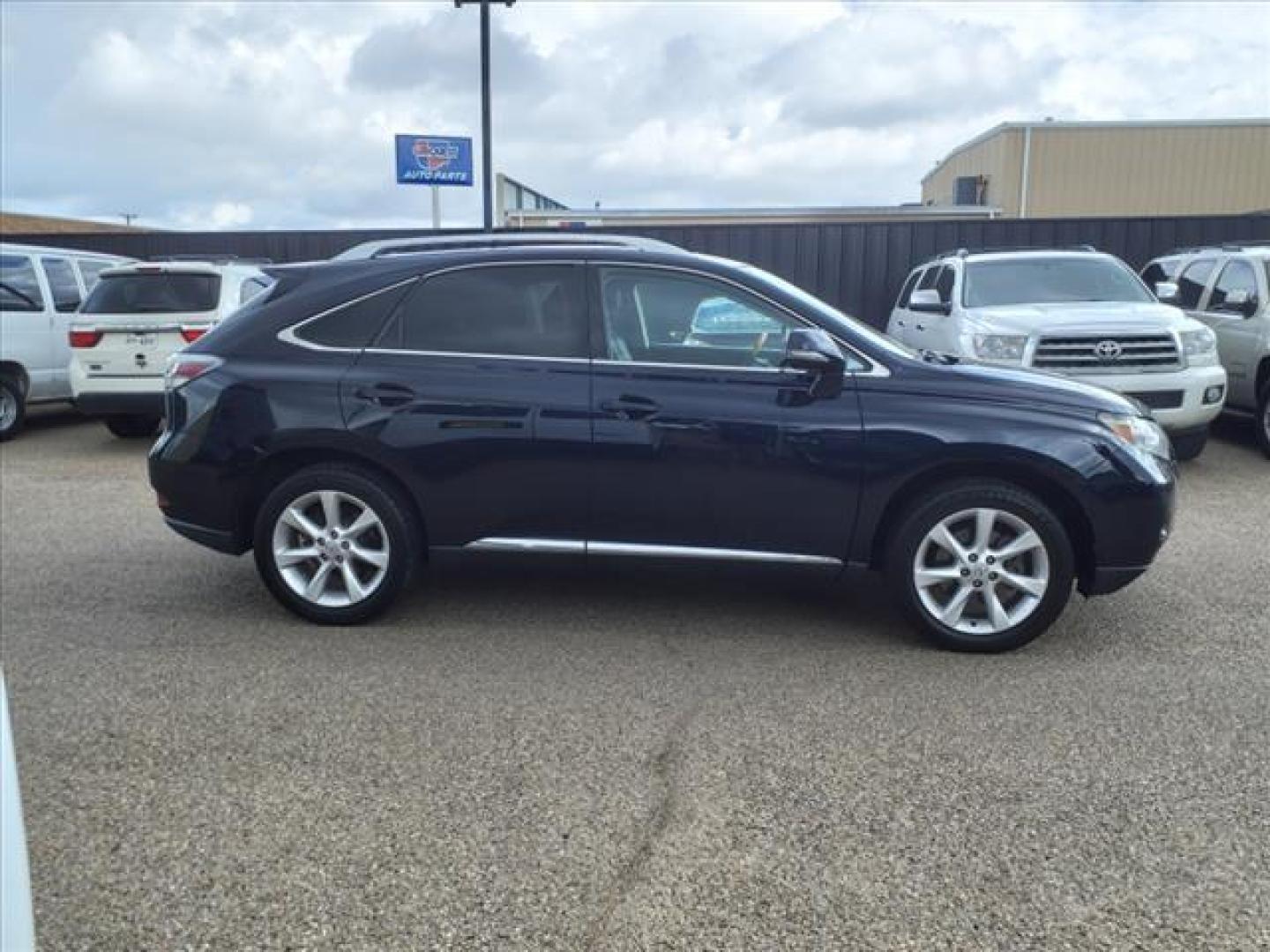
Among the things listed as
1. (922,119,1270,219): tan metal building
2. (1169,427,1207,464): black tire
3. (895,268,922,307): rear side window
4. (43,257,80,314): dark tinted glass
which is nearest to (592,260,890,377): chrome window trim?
(1169,427,1207,464): black tire

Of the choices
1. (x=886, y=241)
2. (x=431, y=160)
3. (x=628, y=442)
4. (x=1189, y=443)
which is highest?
(x=431, y=160)

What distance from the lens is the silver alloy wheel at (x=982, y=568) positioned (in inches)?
172

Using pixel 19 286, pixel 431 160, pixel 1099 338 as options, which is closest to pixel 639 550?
pixel 1099 338

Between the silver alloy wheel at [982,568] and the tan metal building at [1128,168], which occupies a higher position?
the tan metal building at [1128,168]

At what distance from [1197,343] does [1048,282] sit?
1512mm

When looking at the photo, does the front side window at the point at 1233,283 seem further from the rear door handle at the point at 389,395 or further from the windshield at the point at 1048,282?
the rear door handle at the point at 389,395

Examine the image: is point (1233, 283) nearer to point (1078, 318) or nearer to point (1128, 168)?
point (1078, 318)

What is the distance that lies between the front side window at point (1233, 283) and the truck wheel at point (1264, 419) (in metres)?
0.97

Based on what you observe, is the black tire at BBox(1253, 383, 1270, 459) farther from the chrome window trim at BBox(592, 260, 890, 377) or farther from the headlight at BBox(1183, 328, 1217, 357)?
the chrome window trim at BBox(592, 260, 890, 377)

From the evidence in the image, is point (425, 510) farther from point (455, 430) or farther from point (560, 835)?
point (560, 835)

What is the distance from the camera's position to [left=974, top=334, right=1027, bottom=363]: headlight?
805 cm

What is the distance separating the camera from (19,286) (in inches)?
421

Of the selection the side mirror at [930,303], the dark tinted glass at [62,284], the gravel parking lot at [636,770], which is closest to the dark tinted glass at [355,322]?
the gravel parking lot at [636,770]

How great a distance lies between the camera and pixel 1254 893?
2.70 metres
